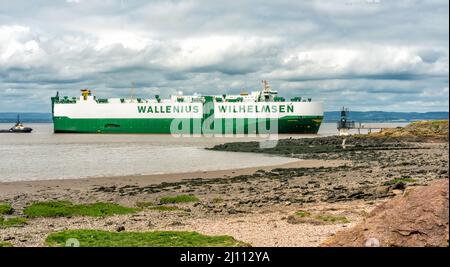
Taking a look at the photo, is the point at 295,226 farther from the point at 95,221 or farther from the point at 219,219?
the point at 95,221

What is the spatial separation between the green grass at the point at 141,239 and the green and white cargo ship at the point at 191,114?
6556 cm

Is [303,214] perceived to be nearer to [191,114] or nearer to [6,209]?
[6,209]

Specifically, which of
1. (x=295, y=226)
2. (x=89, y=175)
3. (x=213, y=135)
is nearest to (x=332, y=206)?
(x=295, y=226)

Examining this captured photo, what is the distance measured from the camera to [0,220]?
1248 cm

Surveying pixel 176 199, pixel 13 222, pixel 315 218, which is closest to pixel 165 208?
pixel 176 199

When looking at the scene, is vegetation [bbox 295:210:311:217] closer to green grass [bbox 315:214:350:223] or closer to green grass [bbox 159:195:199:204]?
green grass [bbox 315:214:350:223]

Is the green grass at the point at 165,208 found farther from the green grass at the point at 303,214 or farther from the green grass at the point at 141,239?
the green grass at the point at 141,239

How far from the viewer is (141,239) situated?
30.1 ft

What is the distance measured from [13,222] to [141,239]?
462 centimetres

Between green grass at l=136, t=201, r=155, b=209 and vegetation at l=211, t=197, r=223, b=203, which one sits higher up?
vegetation at l=211, t=197, r=223, b=203

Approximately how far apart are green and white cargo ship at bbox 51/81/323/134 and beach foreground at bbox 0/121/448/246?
49.5m

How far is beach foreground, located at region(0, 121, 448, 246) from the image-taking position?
10078mm

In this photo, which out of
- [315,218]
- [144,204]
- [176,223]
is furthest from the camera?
[144,204]

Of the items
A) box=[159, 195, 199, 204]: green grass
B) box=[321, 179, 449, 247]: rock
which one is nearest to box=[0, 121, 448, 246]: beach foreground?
box=[159, 195, 199, 204]: green grass
